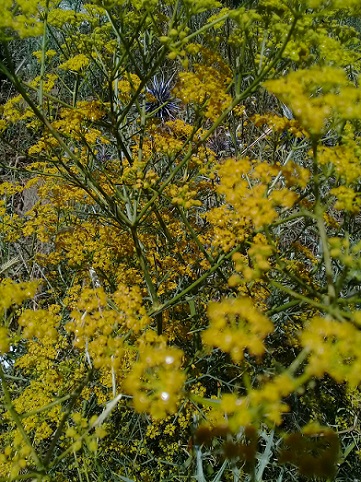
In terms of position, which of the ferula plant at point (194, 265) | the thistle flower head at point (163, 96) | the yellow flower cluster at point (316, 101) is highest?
the yellow flower cluster at point (316, 101)

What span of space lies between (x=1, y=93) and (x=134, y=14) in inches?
216

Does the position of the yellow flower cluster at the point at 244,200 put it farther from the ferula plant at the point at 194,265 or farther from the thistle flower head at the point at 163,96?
the thistle flower head at the point at 163,96

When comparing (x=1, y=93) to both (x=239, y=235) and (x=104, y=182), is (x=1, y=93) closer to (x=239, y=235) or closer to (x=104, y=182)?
(x=104, y=182)

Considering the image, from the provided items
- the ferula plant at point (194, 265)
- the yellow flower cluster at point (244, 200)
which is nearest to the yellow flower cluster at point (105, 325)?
the ferula plant at point (194, 265)

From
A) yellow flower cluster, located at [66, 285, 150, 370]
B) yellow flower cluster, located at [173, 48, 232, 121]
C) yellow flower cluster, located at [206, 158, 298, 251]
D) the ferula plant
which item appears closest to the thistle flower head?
the ferula plant

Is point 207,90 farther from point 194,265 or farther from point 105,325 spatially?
point 105,325

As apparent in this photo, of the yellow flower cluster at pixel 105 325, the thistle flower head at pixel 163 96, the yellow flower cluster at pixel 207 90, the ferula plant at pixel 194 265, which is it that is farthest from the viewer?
the thistle flower head at pixel 163 96

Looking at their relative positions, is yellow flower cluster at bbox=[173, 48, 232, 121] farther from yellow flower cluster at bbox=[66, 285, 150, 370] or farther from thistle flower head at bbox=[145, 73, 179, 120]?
thistle flower head at bbox=[145, 73, 179, 120]

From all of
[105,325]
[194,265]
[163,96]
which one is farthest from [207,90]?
[163,96]

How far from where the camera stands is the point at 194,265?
294 cm

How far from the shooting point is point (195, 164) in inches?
115

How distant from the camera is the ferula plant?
1.44 metres

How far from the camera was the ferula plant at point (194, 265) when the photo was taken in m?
1.44

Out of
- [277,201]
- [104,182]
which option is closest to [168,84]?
[104,182]
